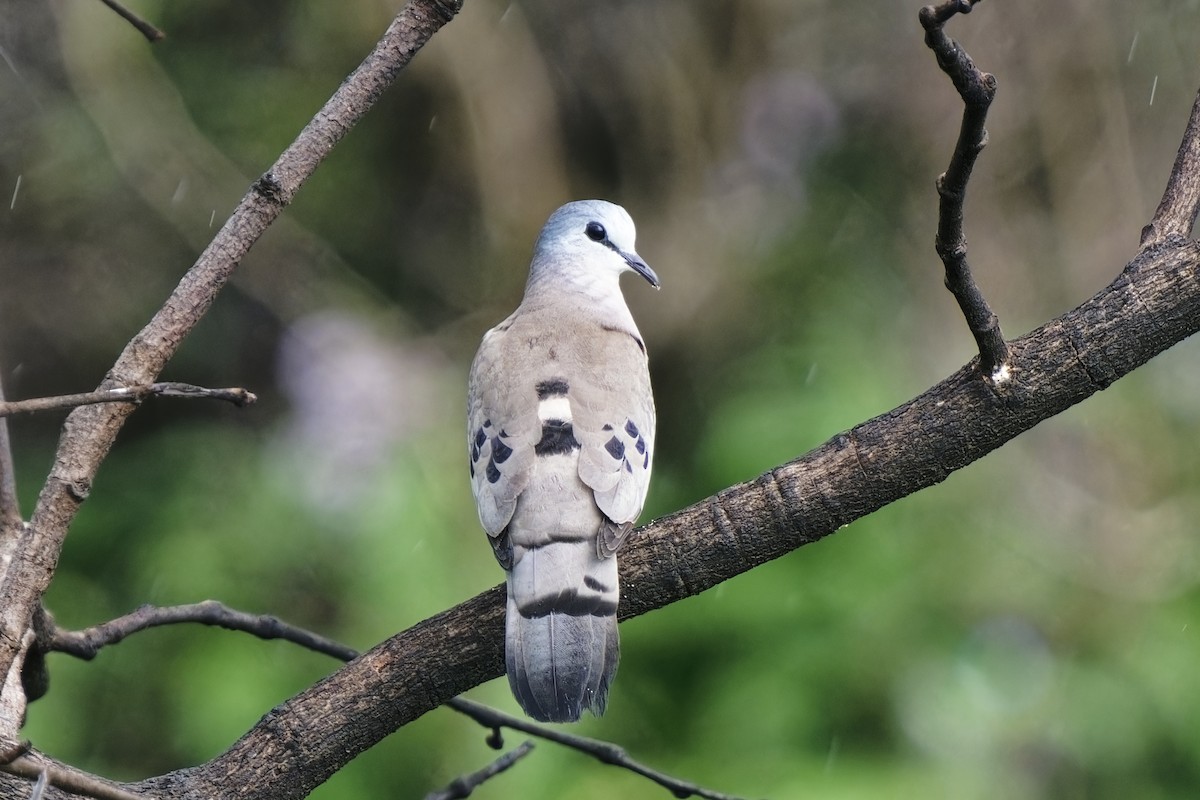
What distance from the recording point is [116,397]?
1276 millimetres

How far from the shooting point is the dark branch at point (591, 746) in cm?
172

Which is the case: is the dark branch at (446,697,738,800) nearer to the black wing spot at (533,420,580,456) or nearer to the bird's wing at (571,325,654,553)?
the bird's wing at (571,325,654,553)

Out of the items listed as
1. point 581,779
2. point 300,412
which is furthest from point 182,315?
point 300,412

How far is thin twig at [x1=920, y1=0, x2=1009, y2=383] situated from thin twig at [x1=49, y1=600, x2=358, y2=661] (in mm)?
924

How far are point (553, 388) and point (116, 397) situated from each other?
986 millimetres

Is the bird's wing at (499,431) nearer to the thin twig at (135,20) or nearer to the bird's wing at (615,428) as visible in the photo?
the bird's wing at (615,428)

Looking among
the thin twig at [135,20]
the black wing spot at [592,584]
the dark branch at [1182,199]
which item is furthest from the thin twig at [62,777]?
the dark branch at [1182,199]

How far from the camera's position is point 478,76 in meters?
4.91

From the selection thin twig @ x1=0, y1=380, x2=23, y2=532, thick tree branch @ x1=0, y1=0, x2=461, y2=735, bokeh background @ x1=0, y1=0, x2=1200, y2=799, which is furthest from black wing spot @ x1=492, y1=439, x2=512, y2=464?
bokeh background @ x1=0, y1=0, x2=1200, y2=799

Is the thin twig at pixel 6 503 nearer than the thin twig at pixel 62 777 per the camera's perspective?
No

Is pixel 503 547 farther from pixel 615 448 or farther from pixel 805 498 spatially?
pixel 805 498

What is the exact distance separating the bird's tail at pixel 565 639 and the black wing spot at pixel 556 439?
0.25m

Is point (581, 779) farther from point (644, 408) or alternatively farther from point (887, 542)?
point (644, 408)

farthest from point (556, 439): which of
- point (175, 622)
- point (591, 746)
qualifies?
point (175, 622)
